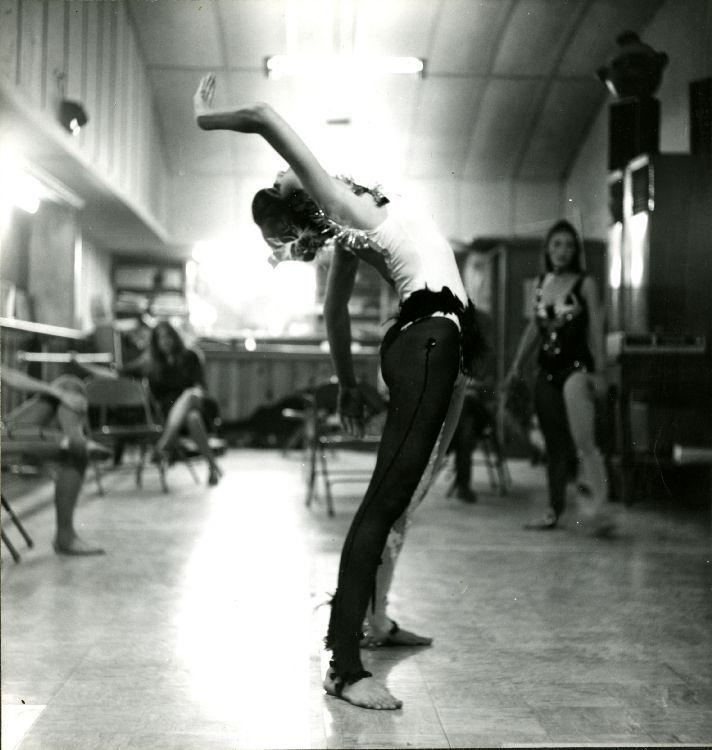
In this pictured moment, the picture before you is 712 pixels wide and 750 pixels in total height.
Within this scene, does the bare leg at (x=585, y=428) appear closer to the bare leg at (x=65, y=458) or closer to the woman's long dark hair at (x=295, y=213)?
the bare leg at (x=65, y=458)

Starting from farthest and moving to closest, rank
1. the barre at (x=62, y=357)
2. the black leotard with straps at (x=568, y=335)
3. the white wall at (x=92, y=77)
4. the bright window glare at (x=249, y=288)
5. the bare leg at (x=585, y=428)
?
the bright window glare at (x=249, y=288), the barre at (x=62, y=357), the white wall at (x=92, y=77), the black leotard with straps at (x=568, y=335), the bare leg at (x=585, y=428)

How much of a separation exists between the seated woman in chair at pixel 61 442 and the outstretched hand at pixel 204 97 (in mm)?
2111

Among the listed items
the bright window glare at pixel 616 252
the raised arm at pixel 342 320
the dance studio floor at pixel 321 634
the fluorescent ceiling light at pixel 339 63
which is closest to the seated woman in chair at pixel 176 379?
the dance studio floor at pixel 321 634

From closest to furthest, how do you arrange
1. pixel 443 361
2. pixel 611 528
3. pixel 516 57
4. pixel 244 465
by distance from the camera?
1. pixel 443 361
2. pixel 611 528
3. pixel 516 57
4. pixel 244 465

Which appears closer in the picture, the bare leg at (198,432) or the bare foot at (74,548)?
the bare foot at (74,548)

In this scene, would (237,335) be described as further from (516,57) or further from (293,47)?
(293,47)

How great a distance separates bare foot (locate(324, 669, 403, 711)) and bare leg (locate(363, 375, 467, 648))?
0.26 meters

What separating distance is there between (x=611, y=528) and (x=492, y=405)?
269cm

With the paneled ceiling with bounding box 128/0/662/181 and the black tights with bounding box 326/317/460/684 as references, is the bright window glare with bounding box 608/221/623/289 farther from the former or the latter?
the black tights with bounding box 326/317/460/684

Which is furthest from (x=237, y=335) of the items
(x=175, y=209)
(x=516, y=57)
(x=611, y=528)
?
(x=611, y=528)

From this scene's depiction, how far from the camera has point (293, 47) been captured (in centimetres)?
332

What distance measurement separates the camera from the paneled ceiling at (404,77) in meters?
3.51

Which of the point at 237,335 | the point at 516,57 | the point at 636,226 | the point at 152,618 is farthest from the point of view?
the point at 237,335

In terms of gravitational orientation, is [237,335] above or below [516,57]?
below
